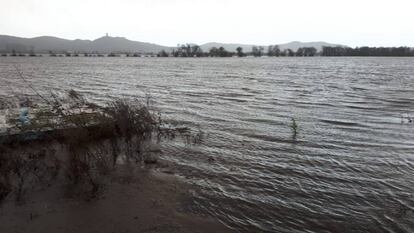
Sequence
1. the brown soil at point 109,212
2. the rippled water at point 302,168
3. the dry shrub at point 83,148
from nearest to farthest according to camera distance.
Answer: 1. the brown soil at point 109,212
2. the rippled water at point 302,168
3. the dry shrub at point 83,148

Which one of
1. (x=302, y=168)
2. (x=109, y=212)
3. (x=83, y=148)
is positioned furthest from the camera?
(x=302, y=168)

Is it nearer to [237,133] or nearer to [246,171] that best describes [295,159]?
[246,171]

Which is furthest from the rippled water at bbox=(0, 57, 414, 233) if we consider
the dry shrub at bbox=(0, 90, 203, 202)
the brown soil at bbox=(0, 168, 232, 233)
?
the dry shrub at bbox=(0, 90, 203, 202)

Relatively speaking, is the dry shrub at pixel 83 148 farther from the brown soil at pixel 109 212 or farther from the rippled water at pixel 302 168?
the rippled water at pixel 302 168

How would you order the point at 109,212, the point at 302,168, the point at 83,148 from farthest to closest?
1. the point at 302,168
2. the point at 83,148
3. the point at 109,212

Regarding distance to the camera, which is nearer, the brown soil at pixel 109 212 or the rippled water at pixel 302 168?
the brown soil at pixel 109 212

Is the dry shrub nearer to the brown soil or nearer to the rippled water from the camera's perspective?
the brown soil

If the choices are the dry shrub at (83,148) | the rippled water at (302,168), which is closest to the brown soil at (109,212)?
the dry shrub at (83,148)

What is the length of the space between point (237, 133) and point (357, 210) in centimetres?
704

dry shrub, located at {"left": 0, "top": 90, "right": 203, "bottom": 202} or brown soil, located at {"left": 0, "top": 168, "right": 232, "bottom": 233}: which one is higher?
dry shrub, located at {"left": 0, "top": 90, "right": 203, "bottom": 202}

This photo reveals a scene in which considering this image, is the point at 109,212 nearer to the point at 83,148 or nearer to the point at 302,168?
the point at 83,148

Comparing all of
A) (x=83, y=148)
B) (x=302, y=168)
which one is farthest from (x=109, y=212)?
(x=302, y=168)

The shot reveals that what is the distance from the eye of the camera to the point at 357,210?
7.21 metres

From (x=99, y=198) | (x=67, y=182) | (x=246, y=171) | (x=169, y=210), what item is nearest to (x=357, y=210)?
(x=246, y=171)
